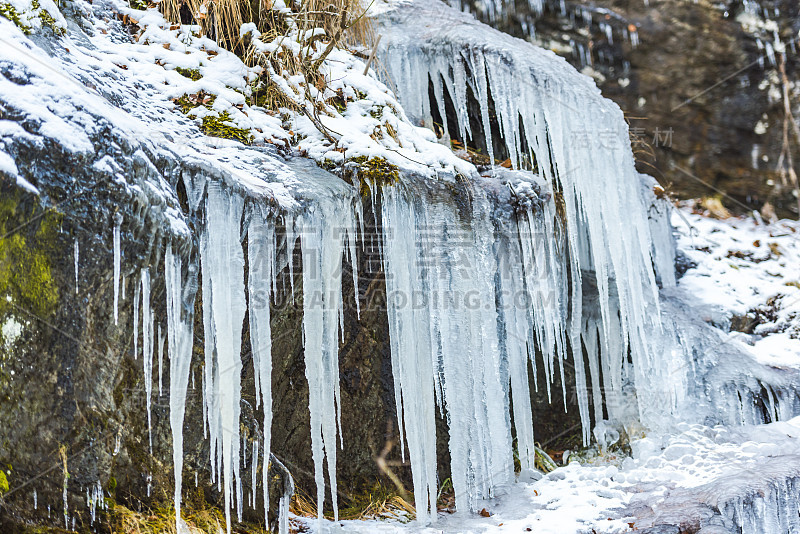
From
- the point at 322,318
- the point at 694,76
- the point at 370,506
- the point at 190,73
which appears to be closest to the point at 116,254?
the point at 322,318

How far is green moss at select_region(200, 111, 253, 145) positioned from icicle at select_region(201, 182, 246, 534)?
0.59m

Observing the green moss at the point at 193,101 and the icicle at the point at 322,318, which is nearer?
the icicle at the point at 322,318

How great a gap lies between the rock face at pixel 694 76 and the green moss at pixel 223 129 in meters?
4.66

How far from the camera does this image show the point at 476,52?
4.76 metres

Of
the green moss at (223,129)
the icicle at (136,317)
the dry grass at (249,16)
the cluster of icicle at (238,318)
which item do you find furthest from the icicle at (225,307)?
the dry grass at (249,16)

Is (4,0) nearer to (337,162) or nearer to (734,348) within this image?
(337,162)

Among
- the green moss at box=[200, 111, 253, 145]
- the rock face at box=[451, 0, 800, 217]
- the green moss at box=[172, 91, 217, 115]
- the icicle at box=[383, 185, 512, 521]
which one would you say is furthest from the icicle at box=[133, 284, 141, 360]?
the rock face at box=[451, 0, 800, 217]

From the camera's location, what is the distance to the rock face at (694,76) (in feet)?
23.4

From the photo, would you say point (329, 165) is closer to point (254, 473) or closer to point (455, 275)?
point (455, 275)

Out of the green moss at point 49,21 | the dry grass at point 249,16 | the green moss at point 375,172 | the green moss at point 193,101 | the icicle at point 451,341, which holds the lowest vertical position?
the icicle at point 451,341

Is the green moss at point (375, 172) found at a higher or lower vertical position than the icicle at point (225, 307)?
higher

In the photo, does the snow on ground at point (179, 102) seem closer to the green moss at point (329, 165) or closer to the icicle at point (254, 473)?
the green moss at point (329, 165)

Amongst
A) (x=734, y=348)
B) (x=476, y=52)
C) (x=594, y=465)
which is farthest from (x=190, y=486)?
(x=734, y=348)

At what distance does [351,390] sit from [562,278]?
1670mm
